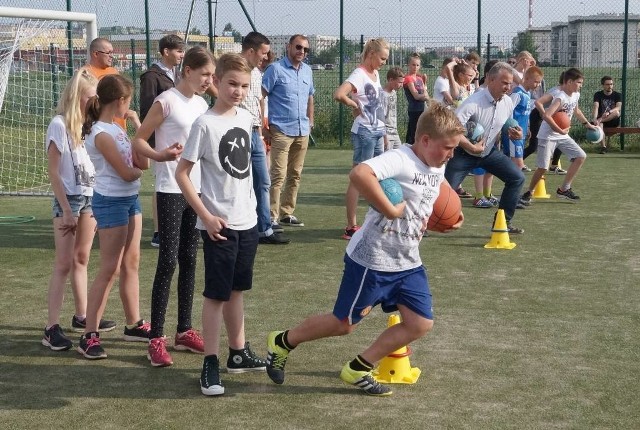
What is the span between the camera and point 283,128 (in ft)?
32.9

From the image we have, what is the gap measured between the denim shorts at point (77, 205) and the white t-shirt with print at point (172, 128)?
0.63 meters

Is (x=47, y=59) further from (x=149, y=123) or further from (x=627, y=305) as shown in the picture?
(x=627, y=305)

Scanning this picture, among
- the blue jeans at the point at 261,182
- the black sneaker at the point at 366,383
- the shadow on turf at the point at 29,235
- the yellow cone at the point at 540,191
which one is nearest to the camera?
the black sneaker at the point at 366,383

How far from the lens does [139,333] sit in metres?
6.12

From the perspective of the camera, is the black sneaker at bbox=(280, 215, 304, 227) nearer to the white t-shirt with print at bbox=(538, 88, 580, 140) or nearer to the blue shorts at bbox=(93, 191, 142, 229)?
the white t-shirt with print at bbox=(538, 88, 580, 140)

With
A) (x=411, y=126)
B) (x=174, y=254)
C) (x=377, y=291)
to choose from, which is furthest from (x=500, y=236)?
(x=411, y=126)

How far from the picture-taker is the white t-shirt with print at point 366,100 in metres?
10.2

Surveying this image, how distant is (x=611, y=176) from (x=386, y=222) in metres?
10.9

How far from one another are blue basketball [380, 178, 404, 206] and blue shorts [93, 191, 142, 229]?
1.80 m

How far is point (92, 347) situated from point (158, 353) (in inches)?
17.6

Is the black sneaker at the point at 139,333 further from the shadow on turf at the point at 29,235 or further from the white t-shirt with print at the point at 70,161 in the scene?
the shadow on turf at the point at 29,235

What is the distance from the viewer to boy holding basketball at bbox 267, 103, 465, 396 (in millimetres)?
4902

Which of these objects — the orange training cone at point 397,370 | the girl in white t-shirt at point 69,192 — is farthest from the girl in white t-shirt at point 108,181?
the orange training cone at point 397,370

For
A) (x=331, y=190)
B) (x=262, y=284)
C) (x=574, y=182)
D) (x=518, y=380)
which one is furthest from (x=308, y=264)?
(x=574, y=182)
